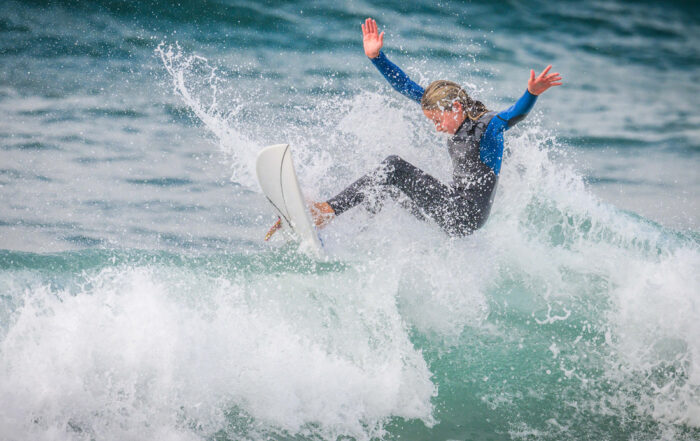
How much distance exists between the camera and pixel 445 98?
3260 mm

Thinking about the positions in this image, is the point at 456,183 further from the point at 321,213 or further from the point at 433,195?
the point at 321,213

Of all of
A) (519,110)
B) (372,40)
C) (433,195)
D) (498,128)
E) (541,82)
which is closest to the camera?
(541,82)

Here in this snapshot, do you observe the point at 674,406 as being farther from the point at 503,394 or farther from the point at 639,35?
the point at 639,35

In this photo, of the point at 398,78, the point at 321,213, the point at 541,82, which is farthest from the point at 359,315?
the point at 541,82

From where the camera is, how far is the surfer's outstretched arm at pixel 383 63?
3.48 m

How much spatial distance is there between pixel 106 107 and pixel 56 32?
4.83 ft

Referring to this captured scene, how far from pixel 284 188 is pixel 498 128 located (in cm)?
138

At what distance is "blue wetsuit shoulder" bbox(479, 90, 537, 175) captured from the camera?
10.1 feet

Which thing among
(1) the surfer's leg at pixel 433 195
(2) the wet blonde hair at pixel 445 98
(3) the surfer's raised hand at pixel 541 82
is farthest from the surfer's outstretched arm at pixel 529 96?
(1) the surfer's leg at pixel 433 195

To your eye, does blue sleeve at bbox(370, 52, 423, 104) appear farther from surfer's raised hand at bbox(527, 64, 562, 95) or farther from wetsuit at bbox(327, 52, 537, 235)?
surfer's raised hand at bbox(527, 64, 562, 95)

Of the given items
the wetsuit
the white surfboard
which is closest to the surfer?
the wetsuit

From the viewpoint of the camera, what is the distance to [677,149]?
998 centimetres

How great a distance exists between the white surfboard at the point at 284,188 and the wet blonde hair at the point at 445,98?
0.94 m

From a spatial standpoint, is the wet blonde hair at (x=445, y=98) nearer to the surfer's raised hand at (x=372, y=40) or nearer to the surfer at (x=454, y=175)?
the surfer at (x=454, y=175)
